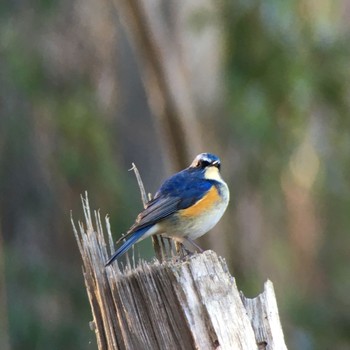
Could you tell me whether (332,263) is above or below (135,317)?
above

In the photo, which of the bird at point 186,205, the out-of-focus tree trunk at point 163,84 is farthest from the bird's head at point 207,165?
the out-of-focus tree trunk at point 163,84

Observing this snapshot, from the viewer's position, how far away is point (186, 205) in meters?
5.09

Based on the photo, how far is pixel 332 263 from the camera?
1528cm

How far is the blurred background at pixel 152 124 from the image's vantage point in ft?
30.8

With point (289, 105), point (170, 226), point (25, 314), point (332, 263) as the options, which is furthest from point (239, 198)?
point (170, 226)

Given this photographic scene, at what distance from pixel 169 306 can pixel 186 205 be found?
2020 mm

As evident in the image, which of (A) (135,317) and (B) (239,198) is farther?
(B) (239,198)

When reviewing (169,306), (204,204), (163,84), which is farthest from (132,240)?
(163,84)

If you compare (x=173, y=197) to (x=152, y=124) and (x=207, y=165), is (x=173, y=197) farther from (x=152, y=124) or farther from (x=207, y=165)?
(x=152, y=124)

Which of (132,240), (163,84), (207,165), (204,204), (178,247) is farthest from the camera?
(163,84)

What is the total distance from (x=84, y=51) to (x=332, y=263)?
5794 millimetres

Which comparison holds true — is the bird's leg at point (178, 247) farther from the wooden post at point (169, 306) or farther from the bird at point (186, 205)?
the wooden post at point (169, 306)

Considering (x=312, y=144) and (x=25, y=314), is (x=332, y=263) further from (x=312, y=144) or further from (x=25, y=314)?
(x=25, y=314)

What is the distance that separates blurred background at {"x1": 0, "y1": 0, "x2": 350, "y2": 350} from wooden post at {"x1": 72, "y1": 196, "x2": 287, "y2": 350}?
19.6ft
